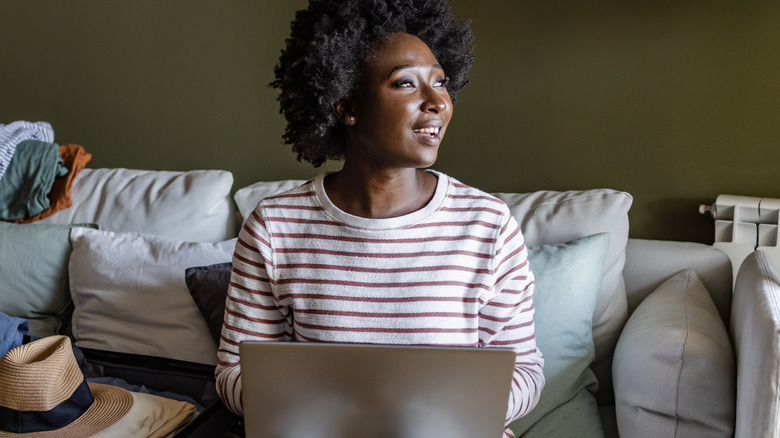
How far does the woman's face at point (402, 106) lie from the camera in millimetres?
1040

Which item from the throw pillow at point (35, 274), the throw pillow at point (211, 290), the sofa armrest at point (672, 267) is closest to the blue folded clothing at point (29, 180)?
the throw pillow at point (35, 274)

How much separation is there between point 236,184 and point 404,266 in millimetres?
1335

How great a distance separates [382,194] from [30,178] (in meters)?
1.40

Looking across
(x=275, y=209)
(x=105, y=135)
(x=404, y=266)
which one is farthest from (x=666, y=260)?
(x=105, y=135)

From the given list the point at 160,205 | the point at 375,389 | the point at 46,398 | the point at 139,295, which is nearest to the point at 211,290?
the point at 139,295

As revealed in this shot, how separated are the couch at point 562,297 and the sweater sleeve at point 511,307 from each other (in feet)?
0.78

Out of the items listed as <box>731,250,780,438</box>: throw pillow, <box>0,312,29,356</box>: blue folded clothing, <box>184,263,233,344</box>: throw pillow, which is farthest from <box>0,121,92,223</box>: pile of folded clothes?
<box>731,250,780,438</box>: throw pillow

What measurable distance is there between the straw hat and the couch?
34cm

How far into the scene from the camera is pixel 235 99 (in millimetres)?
2223

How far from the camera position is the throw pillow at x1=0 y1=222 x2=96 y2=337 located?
1.80 meters

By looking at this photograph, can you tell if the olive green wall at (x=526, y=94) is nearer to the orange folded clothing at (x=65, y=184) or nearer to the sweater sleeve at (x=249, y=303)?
the orange folded clothing at (x=65, y=184)

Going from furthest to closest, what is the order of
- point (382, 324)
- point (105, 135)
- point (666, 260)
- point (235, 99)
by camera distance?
point (105, 135), point (235, 99), point (666, 260), point (382, 324)

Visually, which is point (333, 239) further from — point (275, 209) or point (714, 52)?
point (714, 52)

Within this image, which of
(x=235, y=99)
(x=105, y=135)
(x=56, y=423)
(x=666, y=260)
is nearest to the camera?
(x=56, y=423)
